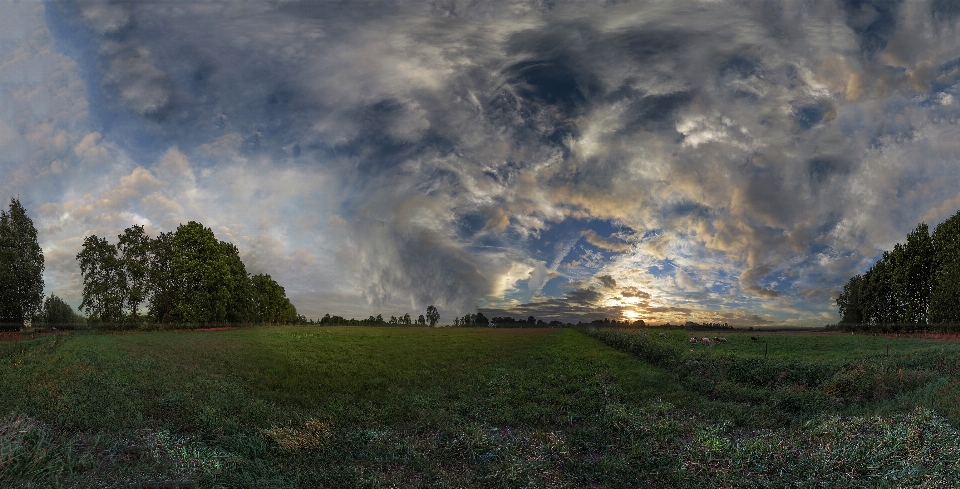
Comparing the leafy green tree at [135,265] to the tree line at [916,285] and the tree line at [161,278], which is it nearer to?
the tree line at [161,278]

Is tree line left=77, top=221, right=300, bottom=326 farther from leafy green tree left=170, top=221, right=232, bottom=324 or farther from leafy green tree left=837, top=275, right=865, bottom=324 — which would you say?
leafy green tree left=837, top=275, right=865, bottom=324

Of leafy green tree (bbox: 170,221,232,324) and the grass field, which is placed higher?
leafy green tree (bbox: 170,221,232,324)

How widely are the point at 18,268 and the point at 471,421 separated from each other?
47.4 m

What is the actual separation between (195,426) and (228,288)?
44.8 meters

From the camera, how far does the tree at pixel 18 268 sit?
40219 millimetres

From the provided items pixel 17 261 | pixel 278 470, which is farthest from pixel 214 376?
pixel 17 261

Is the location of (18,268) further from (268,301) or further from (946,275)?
(946,275)

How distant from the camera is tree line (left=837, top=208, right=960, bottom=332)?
143ft

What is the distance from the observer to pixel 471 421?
1362cm

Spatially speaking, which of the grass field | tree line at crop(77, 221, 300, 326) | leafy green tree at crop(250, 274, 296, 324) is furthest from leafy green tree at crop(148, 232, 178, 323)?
the grass field

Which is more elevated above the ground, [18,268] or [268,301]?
[18,268]

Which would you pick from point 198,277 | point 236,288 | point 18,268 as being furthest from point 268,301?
point 18,268

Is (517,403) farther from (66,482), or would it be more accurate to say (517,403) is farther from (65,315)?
(65,315)

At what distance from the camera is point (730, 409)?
15.2m
